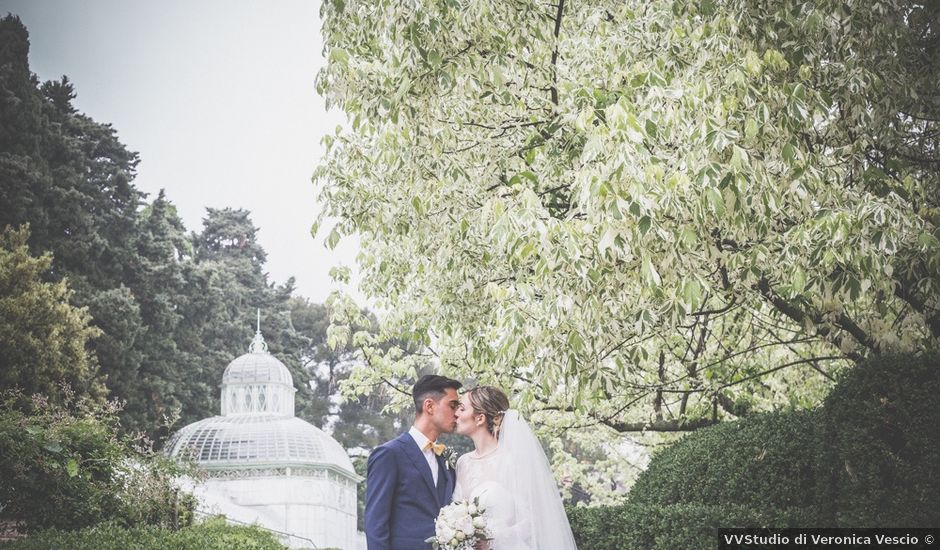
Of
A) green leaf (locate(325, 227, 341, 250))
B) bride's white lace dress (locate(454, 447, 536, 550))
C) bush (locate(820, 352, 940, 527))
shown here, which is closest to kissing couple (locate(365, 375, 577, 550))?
bride's white lace dress (locate(454, 447, 536, 550))

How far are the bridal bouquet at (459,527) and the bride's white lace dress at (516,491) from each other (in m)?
0.25

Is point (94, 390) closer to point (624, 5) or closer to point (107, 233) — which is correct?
point (107, 233)

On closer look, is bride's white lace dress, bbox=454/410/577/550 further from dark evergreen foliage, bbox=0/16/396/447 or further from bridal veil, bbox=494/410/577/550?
dark evergreen foliage, bbox=0/16/396/447

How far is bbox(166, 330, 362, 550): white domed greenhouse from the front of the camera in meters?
22.9

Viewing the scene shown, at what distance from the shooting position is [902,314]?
5.34 metres

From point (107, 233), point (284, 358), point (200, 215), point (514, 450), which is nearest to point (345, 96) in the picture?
point (514, 450)

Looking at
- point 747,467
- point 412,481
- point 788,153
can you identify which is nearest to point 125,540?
point 412,481

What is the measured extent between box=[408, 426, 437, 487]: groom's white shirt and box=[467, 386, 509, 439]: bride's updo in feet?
1.61

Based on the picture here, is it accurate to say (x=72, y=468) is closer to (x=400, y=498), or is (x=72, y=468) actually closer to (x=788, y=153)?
(x=400, y=498)

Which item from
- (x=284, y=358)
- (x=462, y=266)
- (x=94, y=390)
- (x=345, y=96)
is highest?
(x=284, y=358)

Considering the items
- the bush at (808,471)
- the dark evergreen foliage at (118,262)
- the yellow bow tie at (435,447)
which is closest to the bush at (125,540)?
the bush at (808,471)

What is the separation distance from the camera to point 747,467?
5789 millimetres

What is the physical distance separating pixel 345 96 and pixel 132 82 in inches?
1113

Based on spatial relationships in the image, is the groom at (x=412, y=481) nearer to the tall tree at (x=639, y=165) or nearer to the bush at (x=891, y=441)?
the tall tree at (x=639, y=165)
